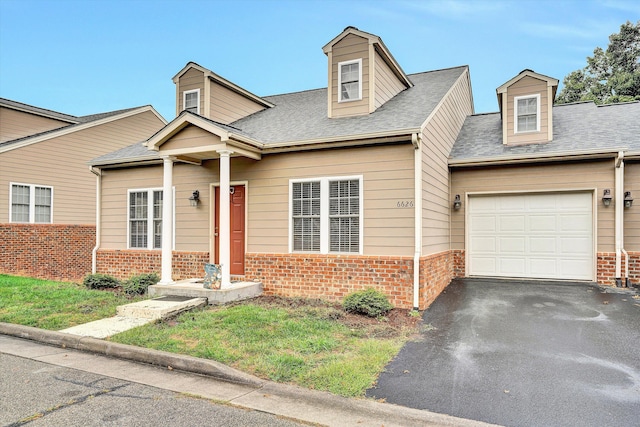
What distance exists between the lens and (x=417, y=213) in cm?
757

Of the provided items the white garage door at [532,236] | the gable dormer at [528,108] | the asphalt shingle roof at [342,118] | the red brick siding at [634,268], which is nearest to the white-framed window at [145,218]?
the asphalt shingle roof at [342,118]

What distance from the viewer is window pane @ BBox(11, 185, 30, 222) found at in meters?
13.8

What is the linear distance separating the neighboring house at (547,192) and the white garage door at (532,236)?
2 cm

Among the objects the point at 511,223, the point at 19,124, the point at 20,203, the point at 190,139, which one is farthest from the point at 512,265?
the point at 19,124

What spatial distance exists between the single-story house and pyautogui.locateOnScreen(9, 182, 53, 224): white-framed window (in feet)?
15.0

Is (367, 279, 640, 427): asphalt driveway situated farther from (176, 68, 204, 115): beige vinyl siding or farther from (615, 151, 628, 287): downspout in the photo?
(176, 68, 204, 115): beige vinyl siding

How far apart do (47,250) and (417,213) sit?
12987mm

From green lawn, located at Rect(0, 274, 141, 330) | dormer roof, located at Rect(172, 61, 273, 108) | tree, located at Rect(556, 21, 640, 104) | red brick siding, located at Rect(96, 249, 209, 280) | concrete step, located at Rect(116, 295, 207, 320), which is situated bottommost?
green lawn, located at Rect(0, 274, 141, 330)

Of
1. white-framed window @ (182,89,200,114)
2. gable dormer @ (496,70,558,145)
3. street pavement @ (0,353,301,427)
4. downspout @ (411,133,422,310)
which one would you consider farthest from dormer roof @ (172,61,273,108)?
street pavement @ (0,353,301,427)

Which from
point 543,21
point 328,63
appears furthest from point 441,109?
point 543,21

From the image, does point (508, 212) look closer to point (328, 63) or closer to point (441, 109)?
point (441, 109)

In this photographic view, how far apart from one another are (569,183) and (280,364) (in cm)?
827

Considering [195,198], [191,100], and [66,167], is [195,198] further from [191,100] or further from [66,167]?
[66,167]

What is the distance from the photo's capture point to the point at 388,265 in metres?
7.71
